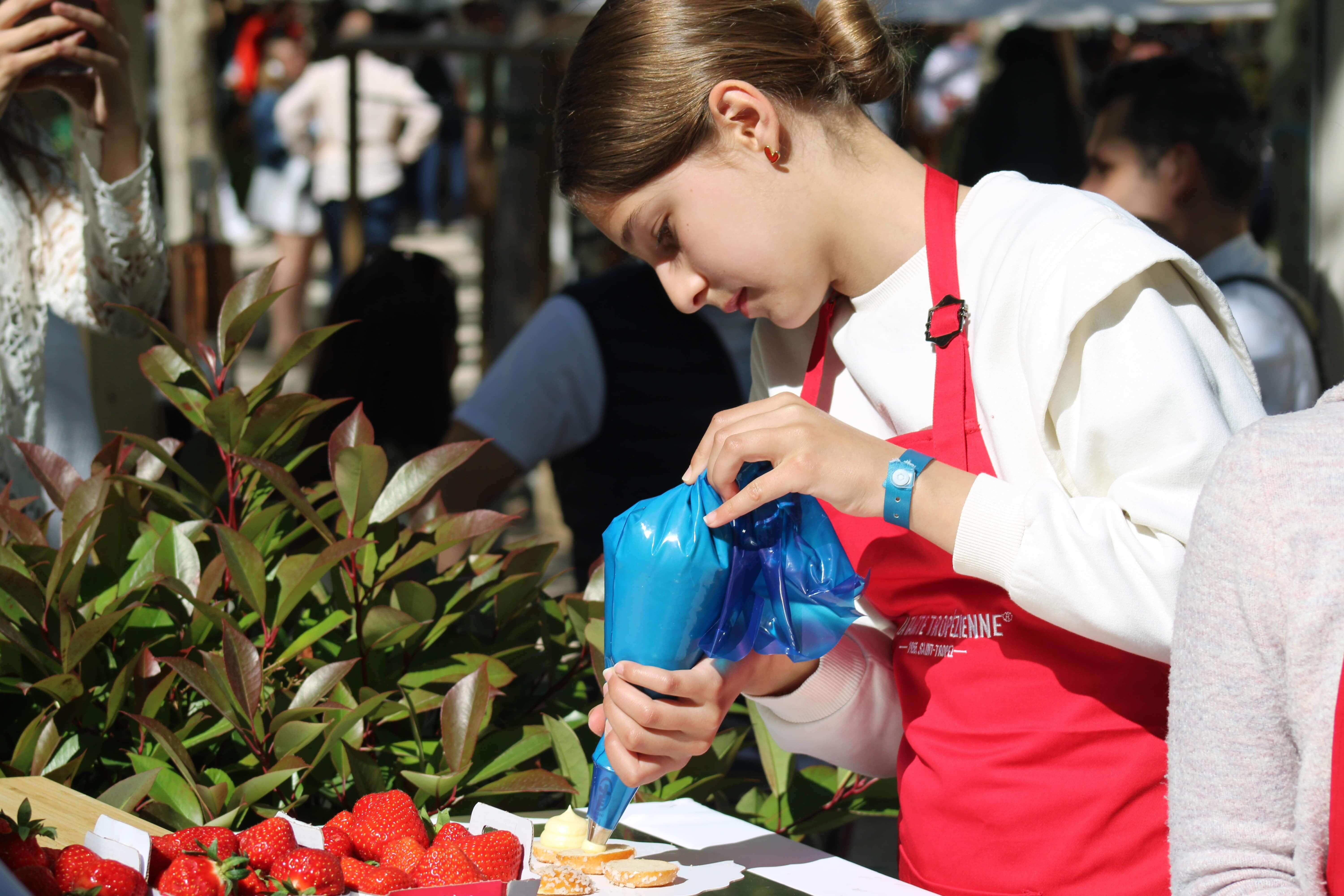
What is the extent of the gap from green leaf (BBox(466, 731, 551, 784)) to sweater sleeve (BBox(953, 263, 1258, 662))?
0.59 metres

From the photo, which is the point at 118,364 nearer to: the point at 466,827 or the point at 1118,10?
the point at 466,827

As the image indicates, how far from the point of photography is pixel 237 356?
158cm

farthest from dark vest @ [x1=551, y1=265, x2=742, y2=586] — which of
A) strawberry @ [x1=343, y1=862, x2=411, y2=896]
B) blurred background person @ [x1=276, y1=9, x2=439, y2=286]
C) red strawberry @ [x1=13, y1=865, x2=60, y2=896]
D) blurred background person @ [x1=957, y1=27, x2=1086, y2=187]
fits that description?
blurred background person @ [x1=276, y1=9, x2=439, y2=286]

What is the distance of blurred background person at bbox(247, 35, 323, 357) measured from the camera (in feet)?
22.4

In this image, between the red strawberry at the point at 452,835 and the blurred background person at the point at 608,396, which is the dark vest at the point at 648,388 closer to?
the blurred background person at the point at 608,396

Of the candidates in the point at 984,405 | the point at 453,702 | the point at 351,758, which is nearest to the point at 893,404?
the point at 984,405

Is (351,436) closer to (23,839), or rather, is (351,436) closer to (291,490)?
(291,490)

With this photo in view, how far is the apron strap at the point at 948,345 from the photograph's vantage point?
3.91ft

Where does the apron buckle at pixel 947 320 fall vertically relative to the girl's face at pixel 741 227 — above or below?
below

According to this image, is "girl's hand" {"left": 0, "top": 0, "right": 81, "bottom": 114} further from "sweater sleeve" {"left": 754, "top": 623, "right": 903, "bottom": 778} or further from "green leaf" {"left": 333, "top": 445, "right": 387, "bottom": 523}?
"sweater sleeve" {"left": 754, "top": 623, "right": 903, "bottom": 778}

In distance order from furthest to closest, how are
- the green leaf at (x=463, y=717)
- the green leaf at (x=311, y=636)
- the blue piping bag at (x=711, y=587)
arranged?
1. the green leaf at (x=311, y=636)
2. the green leaf at (x=463, y=717)
3. the blue piping bag at (x=711, y=587)

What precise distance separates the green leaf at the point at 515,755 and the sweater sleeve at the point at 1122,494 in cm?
59

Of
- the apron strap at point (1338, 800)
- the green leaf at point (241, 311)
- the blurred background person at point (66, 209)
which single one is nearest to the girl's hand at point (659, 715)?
the apron strap at point (1338, 800)

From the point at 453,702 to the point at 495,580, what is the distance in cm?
29
